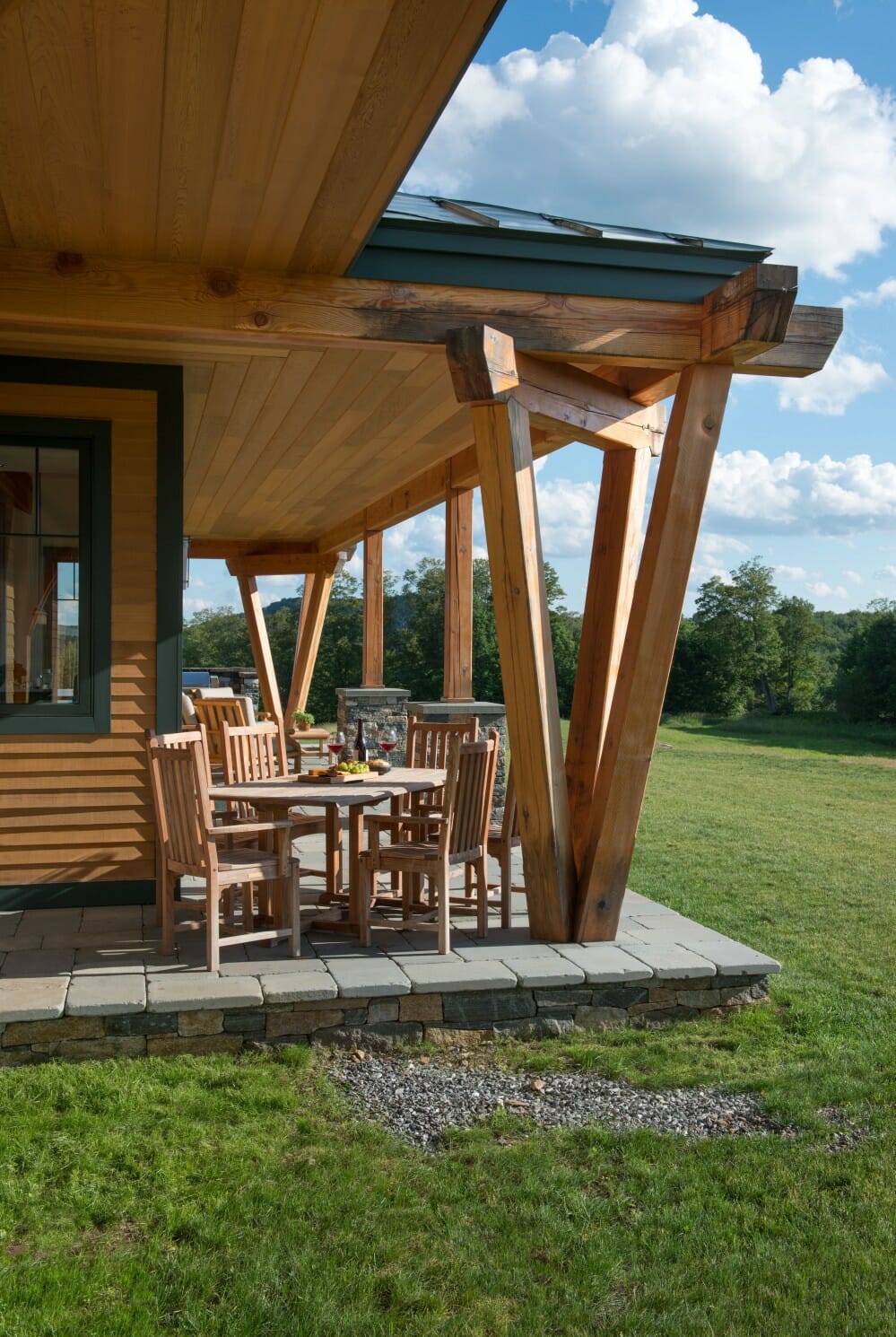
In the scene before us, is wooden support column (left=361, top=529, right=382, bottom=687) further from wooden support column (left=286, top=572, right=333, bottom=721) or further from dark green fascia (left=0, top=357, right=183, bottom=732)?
dark green fascia (left=0, top=357, right=183, bottom=732)

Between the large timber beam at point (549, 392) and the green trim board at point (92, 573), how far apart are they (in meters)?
2.07

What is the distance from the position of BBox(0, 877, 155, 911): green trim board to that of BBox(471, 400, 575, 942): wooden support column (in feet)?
6.71

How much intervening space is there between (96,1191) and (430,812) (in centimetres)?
330

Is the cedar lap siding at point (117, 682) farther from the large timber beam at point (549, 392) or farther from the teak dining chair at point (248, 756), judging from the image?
the large timber beam at point (549, 392)

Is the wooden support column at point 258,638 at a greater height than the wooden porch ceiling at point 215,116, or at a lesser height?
lesser

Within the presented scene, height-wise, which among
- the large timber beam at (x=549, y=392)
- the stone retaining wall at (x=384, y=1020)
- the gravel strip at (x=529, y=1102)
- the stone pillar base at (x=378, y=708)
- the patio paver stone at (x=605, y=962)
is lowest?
the gravel strip at (x=529, y=1102)

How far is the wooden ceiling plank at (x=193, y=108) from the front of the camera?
106 inches

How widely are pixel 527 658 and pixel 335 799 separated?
3.41 ft

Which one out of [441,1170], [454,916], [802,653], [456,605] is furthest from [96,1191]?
[802,653]

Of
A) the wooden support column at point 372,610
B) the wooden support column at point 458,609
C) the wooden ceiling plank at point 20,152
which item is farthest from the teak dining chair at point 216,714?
the wooden ceiling plank at point 20,152

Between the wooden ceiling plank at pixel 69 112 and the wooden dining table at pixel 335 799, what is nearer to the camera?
the wooden ceiling plank at pixel 69 112

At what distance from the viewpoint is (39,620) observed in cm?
560

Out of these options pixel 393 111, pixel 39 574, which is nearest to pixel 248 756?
pixel 39 574

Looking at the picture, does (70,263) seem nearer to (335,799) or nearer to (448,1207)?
(335,799)
